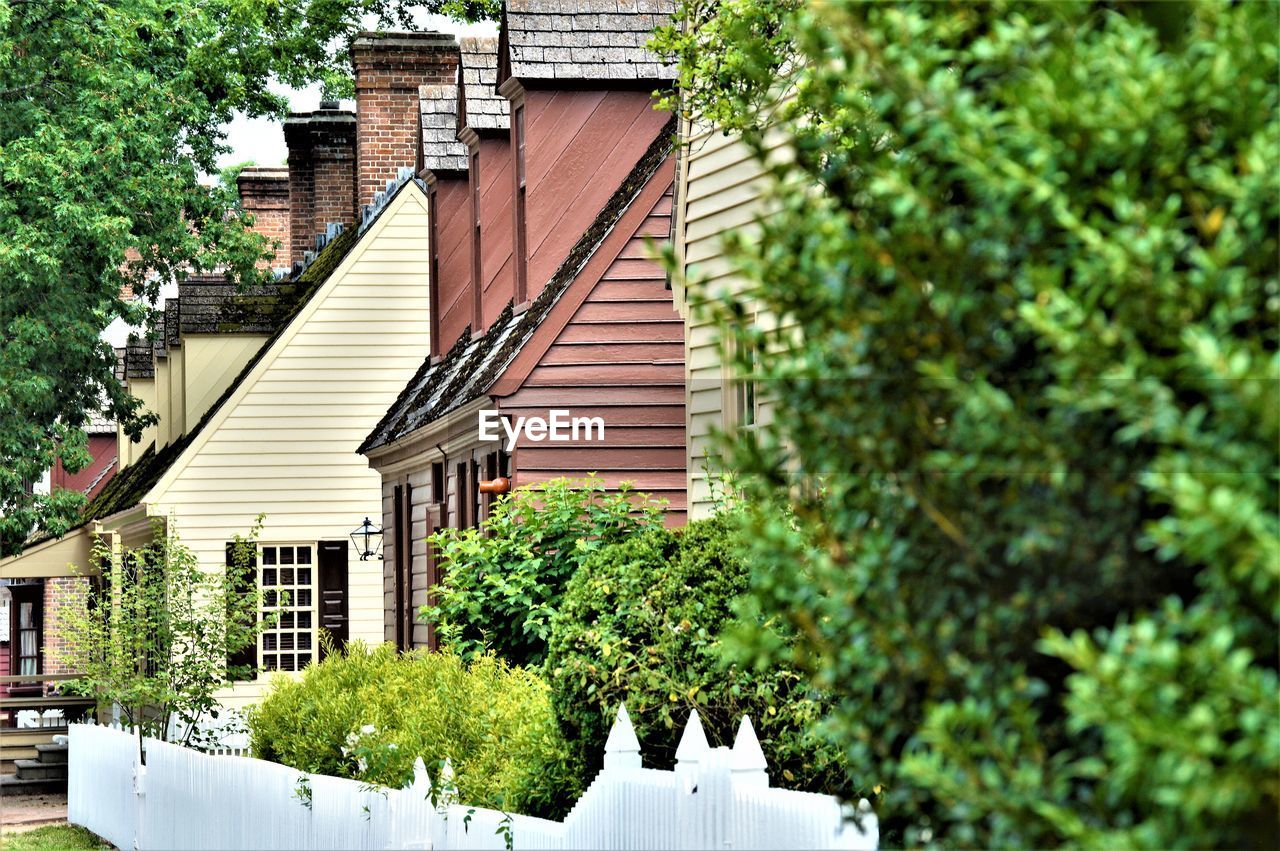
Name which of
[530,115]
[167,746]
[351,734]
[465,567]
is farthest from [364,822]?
[530,115]

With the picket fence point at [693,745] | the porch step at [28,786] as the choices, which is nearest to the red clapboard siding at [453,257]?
the porch step at [28,786]

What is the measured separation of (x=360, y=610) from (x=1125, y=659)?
25.0 meters

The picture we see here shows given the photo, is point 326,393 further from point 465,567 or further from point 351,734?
point 351,734

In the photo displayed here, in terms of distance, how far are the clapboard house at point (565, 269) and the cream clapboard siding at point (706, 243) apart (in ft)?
4.22

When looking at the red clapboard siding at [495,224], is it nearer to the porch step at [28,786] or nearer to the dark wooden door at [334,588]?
the dark wooden door at [334,588]

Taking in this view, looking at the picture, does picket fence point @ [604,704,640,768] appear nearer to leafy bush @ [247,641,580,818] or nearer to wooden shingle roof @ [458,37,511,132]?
leafy bush @ [247,641,580,818]

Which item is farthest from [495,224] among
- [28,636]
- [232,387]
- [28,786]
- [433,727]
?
[28,636]

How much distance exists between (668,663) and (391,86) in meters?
20.6

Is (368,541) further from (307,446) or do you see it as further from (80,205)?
(80,205)

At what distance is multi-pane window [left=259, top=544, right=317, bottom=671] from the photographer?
28.1 meters

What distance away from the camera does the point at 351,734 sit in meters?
13.5

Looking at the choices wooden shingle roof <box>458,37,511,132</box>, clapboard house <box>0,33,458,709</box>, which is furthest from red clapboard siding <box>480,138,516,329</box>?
clapboard house <box>0,33,458,709</box>

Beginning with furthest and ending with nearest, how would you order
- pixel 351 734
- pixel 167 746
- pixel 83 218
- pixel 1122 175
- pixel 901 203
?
pixel 83 218, pixel 167 746, pixel 351 734, pixel 901 203, pixel 1122 175

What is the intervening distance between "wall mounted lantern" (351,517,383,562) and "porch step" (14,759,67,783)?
6230 millimetres
